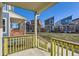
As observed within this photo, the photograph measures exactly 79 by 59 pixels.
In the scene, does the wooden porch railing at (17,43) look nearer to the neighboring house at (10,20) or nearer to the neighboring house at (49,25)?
the neighboring house at (10,20)

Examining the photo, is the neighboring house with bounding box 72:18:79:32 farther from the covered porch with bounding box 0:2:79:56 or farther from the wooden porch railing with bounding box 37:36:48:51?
the wooden porch railing with bounding box 37:36:48:51

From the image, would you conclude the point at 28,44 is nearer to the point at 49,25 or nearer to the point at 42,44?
the point at 42,44

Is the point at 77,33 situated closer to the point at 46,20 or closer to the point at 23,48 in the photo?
the point at 46,20

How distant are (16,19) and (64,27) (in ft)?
6.53

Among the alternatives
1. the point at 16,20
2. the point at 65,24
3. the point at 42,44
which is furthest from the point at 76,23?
the point at 16,20

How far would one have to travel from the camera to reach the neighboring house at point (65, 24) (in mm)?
6590

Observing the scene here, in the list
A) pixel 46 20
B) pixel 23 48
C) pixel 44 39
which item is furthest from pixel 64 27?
pixel 23 48

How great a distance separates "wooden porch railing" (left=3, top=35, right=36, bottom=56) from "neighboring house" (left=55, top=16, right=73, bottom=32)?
5.39ft

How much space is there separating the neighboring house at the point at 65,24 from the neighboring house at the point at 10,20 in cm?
137

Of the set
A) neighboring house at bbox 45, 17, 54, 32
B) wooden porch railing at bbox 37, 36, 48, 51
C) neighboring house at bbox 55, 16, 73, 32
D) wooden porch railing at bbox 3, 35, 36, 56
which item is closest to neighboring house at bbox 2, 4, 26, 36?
wooden porch railing at bbox 3, 35, 36, 56

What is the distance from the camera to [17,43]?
7.23 m

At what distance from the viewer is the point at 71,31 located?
6.55 metres

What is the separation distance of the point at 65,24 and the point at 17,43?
6.50ft

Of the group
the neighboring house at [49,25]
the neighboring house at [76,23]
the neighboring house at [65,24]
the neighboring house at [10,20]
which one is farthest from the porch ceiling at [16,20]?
the neighboring house at [76,23]
